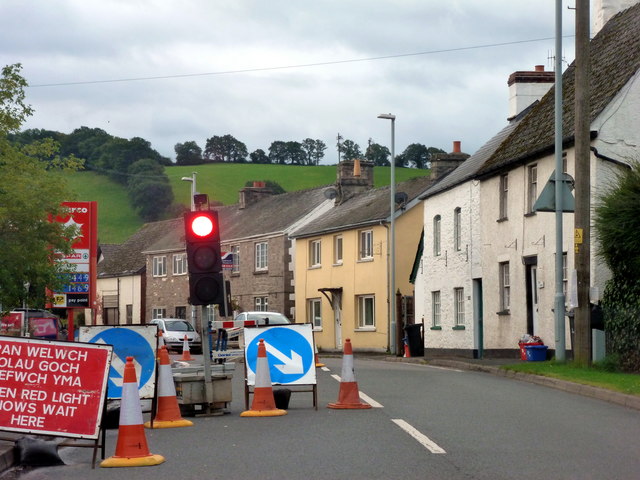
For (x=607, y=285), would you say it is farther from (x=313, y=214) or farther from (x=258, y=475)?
(x=313, y=214)

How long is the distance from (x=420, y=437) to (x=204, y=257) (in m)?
4.49

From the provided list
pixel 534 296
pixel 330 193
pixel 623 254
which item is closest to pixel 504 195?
pixel 534 296

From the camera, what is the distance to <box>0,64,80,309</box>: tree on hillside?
1134 inches

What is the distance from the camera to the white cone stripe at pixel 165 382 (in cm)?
1334

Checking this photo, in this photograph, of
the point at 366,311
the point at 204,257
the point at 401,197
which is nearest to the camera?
the point at 204,257

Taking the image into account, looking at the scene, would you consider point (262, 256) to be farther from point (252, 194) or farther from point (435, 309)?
point (435, 309)

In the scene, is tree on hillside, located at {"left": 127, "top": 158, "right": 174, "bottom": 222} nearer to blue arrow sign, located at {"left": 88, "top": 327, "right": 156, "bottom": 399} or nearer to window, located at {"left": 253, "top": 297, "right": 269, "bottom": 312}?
window, located at {"left": 253, "top": 297, "right": 269, "bottom": 312}

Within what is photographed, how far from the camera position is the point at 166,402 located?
13516 mm

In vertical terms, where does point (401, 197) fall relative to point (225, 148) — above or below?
below

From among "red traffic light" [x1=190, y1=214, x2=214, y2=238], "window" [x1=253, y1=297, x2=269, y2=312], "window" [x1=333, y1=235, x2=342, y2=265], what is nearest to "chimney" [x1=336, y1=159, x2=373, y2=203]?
"window" [x1=333, y1=235, x2=342, y2=265]

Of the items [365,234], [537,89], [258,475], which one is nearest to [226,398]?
[258,475]

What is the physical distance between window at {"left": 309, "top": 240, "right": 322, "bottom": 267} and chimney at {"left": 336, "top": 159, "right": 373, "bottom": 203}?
3.97 m

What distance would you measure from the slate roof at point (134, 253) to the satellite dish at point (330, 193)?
16.4 metres

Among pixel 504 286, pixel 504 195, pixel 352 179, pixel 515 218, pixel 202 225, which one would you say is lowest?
pixel 504 286
